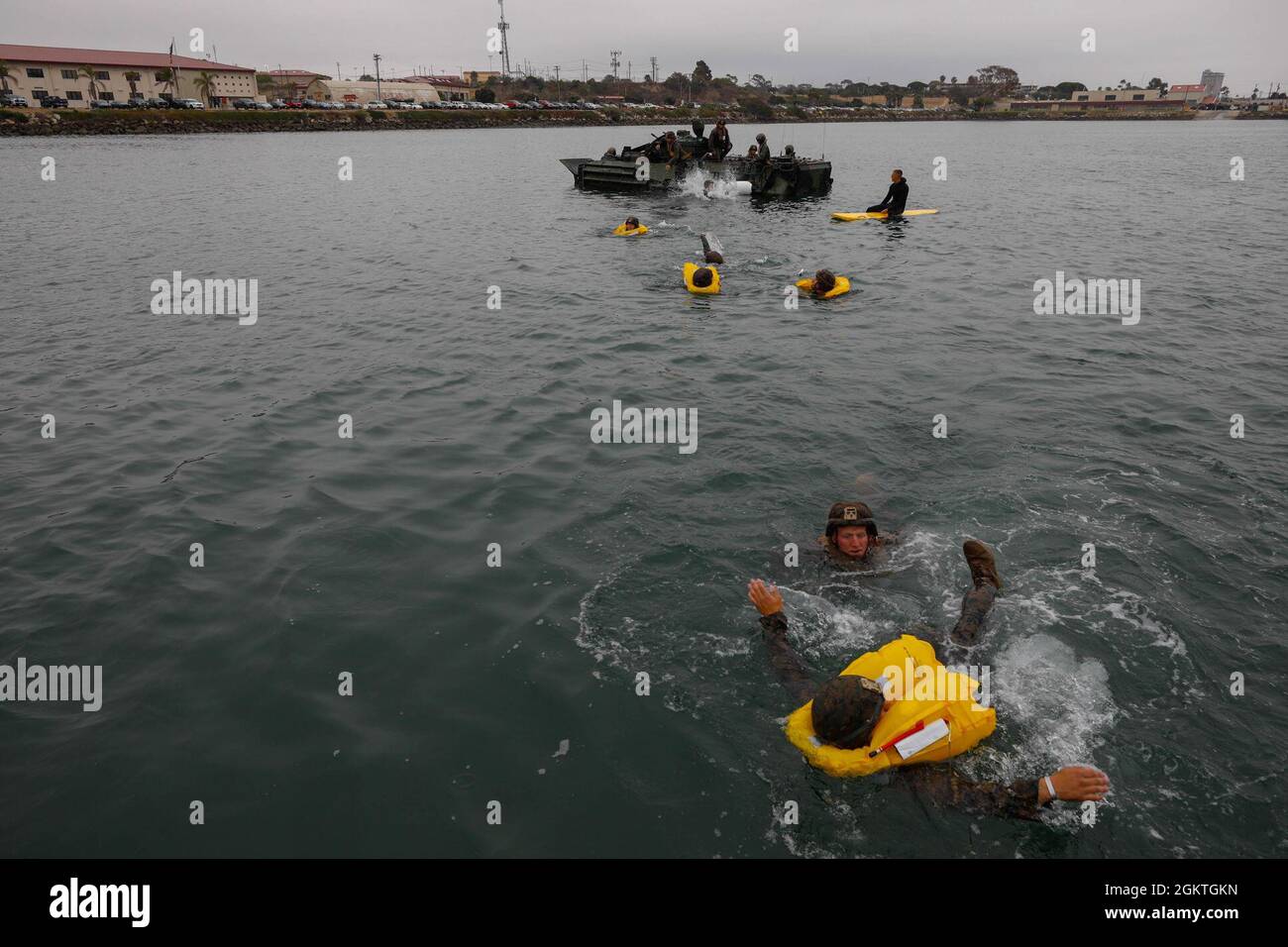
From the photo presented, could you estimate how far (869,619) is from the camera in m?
6.54

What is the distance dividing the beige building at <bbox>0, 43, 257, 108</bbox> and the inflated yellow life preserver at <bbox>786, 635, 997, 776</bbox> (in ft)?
405

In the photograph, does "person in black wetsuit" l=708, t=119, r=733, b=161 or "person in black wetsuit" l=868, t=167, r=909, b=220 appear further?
"person in black wetsuit" l=708, t=119, r=733, b=161

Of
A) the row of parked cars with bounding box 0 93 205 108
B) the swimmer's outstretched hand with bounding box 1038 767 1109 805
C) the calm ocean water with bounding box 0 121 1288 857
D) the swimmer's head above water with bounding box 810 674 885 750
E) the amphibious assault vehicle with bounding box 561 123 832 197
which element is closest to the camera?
the swimmer's outstretched hand with bounding box 1038 767 1109 805

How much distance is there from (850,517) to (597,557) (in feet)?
8.11

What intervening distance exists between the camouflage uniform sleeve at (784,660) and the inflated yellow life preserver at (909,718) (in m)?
0.50

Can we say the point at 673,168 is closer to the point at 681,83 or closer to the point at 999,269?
the point at 999,269

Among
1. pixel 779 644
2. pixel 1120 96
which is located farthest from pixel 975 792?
pixel 1120 96

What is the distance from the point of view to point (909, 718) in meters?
4.69

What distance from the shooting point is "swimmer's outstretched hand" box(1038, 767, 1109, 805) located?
13.9 ft

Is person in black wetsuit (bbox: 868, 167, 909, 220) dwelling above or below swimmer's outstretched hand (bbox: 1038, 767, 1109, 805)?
above

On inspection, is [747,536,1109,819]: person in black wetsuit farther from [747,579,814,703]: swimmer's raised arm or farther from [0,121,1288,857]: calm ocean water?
[747,579,814,703]: swimmer's raised arm

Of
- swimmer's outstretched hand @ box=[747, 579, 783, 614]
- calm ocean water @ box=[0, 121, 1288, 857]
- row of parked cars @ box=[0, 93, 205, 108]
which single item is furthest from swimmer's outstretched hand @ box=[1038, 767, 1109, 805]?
row of parked cars @ box=[0, 93, 205, 108]
